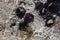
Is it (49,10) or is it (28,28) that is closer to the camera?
(28,28)

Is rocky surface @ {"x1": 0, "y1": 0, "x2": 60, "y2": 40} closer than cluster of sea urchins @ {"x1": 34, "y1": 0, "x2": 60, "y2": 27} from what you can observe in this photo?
Yes

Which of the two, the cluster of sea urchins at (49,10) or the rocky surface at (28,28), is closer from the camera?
the rocky surface at (28,28)

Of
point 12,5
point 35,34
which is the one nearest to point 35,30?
point 35,34

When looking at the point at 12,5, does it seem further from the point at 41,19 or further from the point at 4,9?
the point at 41,19

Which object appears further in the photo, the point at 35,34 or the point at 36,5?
the point at 36,5

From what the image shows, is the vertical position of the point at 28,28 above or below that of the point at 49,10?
below

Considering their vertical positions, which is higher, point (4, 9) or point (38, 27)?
point (4, 9)

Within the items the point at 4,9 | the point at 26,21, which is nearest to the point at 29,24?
the point at 26,21
